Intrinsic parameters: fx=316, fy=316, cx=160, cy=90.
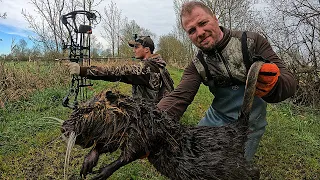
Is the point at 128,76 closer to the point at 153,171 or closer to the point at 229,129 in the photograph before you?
the point at 153,171

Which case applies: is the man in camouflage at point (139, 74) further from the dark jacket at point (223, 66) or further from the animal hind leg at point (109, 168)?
the animal hind leg at point (109, 168)

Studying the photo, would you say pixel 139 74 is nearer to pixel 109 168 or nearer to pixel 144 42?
pixel 144 42

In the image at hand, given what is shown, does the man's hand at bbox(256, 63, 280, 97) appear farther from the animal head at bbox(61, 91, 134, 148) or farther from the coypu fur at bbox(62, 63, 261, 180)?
the animal head at bbox(61, 91, 134, 148)

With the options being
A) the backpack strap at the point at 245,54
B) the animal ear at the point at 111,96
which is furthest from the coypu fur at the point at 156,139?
the backpack strap at the point at 245,54

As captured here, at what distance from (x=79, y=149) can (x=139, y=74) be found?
187cm

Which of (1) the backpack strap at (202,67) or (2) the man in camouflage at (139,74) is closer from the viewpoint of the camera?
(1) the backpack strap at (202,67)

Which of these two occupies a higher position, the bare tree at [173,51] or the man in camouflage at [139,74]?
the bare tree at [173,51]

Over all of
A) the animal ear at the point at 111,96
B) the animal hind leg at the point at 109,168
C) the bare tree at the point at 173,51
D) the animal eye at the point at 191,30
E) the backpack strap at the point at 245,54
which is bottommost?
the animal hind leg at the point at 109,168

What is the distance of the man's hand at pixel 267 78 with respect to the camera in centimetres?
229

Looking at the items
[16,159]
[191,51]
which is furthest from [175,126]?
[191,51]

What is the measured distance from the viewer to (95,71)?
212 inches

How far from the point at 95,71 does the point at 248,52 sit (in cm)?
A: 293

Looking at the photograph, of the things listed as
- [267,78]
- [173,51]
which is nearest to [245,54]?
[267,78]

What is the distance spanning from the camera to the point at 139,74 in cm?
564
